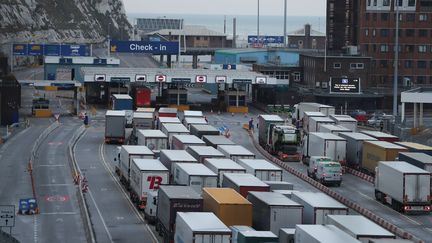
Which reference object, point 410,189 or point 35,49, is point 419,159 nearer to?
point 410,189

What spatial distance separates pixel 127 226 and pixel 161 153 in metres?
13.0

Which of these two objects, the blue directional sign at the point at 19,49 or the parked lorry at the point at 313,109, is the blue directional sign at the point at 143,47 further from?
the parked lorry at the point at 313,109

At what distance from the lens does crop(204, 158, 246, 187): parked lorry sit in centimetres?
5734

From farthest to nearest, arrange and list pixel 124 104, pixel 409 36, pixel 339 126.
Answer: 1. pixel 409 36
2. pixel 124 104
3. pixel 339 126

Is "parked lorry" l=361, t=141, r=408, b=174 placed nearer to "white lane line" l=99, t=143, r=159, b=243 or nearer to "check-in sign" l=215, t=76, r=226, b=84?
"white lane line" l=99, t=143, r=159, b=243

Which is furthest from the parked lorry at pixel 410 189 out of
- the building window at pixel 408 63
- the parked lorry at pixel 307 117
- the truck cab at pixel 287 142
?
the building window at pixel 408 63

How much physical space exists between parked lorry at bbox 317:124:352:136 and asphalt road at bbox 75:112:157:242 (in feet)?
56.5

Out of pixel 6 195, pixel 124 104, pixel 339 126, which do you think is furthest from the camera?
pixel 124 104

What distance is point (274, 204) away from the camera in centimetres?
4494

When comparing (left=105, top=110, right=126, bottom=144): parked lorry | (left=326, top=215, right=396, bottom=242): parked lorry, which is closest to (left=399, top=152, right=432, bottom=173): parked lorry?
(left=326, top=215, right=396, bottom=242): parked lorry

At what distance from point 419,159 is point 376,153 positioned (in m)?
6.47

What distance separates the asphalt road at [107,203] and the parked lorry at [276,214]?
6060 millimetres

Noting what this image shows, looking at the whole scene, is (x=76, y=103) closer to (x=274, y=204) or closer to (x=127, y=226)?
(x=127, y=226)

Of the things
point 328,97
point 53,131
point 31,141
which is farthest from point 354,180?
point 328,97
